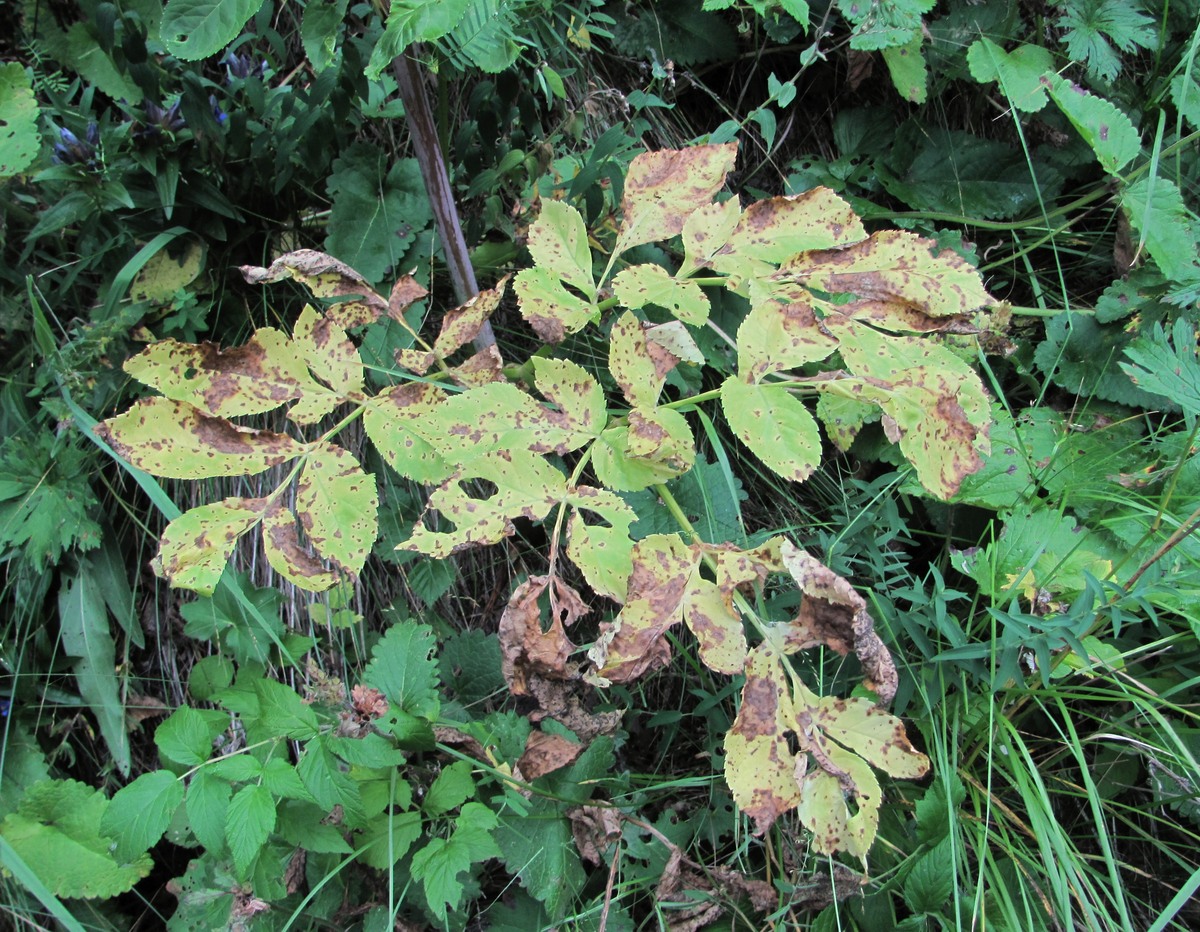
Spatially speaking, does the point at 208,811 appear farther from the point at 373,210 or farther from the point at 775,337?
the point at 373,210

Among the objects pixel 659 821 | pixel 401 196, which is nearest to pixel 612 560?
pixel 659 821

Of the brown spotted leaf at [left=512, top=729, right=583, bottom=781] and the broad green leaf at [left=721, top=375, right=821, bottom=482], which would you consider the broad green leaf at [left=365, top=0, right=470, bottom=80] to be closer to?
the broad green leaf at [left=721, top=375, right=821, bottom=482]

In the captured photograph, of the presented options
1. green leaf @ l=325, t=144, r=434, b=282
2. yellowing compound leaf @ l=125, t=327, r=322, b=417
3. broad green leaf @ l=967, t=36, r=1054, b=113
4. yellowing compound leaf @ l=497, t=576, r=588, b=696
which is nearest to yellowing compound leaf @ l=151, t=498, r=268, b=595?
yellowing compound leaf @ l=125, t=327, r=322, b=417

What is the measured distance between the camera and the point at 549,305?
1066 mm

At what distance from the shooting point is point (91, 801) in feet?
4.27

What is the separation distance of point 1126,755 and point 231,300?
181 cm

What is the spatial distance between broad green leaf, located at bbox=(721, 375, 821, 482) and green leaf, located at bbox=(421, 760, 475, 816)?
0.61 m

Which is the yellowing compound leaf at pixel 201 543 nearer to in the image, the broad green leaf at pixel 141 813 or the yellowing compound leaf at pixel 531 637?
the broad green leaf at pixel 141 813

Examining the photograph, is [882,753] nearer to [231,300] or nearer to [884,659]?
[884,659]

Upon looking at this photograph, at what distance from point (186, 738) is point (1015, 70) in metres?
1.95

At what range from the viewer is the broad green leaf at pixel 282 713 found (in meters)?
1.06

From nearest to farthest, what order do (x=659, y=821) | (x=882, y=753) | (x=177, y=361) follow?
(x=882, y=753) → (x=177, y=361) → (x=659, y=821)

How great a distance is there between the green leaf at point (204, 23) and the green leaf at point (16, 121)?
57 centimetres

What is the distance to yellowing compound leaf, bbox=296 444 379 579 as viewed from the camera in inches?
38.3
